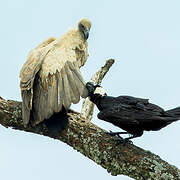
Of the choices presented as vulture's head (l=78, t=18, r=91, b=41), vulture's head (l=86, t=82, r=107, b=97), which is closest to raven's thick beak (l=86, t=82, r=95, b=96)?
vulture's head (l=86, t=82, r=107, b=97)

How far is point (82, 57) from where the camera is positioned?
19.6 feet

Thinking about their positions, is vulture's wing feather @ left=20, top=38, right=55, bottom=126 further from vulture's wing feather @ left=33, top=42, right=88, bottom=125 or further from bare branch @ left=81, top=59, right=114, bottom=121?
bare branch @ left=81, top=59, right=114, bottom=121

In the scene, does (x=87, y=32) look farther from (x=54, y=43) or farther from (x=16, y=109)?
(x=16, y=109)

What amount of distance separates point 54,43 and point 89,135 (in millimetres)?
1479

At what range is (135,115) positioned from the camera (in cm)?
471

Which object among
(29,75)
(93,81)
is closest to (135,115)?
(29,75)

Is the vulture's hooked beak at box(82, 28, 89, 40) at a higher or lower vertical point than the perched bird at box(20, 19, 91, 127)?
higher

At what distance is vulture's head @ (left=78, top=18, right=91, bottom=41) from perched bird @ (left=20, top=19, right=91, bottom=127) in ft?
1.24

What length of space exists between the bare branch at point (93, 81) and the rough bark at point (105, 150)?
77 centimetres

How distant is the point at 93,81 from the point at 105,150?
1.55 metres

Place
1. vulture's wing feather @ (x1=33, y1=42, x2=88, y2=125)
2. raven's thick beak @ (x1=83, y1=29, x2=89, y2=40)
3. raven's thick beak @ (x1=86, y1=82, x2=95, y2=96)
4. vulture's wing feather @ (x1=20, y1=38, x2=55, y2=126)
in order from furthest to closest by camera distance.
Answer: raven's thick beak @ (x1=83, y1=29, x2=89, y2=40) < raven's thick beak @ (x1=86, y1=82, x2=95, y2=96) < vulture's wing feather @ (x1=20, y1=38, x2=55, y2=126) < vulture's wing feather @ (x1=33, y1=42, x2=88, y2=125)

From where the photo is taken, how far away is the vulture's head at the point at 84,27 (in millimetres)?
6250

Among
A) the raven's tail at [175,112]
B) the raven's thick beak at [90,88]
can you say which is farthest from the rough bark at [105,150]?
the raven's tail at [175,112]

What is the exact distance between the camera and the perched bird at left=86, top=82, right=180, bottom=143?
462 cm
